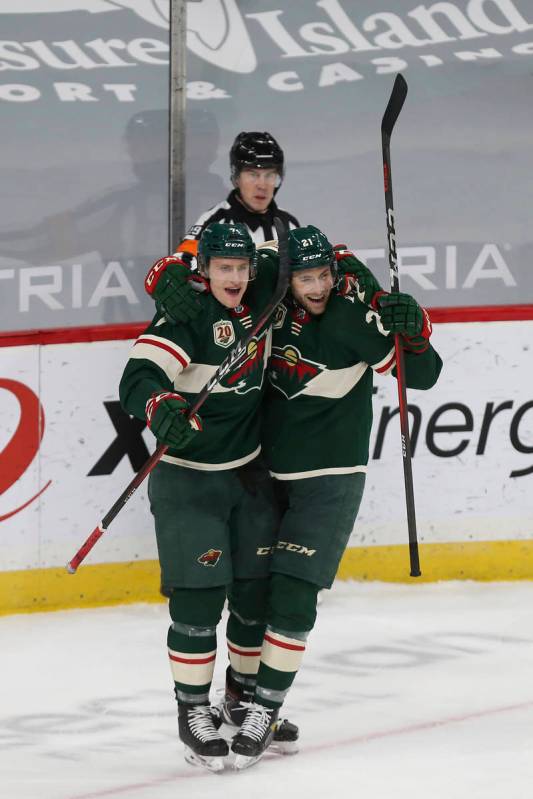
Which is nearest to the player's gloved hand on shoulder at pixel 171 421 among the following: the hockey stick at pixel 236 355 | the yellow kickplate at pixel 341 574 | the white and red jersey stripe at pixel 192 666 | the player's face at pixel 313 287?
the hockey stick at pixel 236 355

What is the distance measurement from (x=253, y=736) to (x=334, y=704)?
615 millimetres

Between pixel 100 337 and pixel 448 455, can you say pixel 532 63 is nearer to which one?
pixel 448 455

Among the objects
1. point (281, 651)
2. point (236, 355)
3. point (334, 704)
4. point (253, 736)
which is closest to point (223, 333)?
point (236, 355)

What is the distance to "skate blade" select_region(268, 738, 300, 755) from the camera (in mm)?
3381

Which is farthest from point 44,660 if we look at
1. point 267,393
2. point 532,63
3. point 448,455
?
point 532,63

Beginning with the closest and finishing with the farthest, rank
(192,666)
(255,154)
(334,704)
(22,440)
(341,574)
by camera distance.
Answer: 1. (192,666)
2. (334,704)
3. (255,154)
4. (22,440)
5. (341,574)

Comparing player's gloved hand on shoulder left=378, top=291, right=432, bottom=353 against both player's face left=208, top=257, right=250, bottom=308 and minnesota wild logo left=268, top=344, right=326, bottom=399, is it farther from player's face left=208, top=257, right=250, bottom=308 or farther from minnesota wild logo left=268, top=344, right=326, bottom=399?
player's face left=208, top=257, right=250, bottom=308

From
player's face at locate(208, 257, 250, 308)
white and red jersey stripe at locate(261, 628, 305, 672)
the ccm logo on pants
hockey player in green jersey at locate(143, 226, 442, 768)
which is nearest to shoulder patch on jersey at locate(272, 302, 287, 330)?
hockey player in green jersey at locate(143, 226, 442, 768)

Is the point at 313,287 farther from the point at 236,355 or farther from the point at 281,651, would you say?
the point at 281,651

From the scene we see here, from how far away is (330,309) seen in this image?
336 cm

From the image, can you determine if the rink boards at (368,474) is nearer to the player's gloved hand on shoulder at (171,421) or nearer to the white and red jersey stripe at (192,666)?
the white and red jersey stripe at (192,666)

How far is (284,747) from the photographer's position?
3.38 metres

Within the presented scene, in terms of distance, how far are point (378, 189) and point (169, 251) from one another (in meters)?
0.85

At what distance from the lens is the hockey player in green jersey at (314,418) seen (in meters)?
3.29
